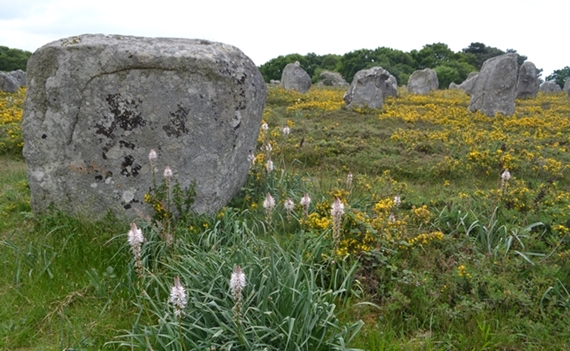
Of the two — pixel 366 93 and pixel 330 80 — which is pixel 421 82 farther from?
pixel 366 93

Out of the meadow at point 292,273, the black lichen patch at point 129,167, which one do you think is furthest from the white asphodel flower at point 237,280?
the black lichen patch at point 129,167

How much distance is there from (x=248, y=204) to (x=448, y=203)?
2501mm

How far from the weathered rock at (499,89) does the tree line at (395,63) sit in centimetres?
3253

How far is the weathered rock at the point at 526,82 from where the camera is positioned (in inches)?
1011

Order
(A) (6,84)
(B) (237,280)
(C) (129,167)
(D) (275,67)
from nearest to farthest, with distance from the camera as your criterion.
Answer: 1. (B) (237,280)
2. (C) (129,167)
3. (A) (6,84)
4. (D) (275,67)

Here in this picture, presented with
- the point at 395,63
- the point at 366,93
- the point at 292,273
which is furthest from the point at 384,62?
the point at 292,273

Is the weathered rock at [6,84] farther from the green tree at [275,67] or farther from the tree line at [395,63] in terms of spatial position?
the green tree at [275,67]

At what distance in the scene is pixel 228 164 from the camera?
4.95m

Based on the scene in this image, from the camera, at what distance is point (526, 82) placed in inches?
1022

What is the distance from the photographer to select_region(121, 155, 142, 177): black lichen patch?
190 inches

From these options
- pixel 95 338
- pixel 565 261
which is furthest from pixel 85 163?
pixel 565 261

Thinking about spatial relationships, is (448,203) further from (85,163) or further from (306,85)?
(306,85)

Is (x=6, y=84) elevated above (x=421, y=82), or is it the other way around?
(x=421, y=82)

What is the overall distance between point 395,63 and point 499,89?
42.1m
